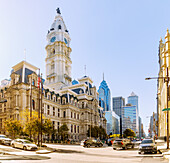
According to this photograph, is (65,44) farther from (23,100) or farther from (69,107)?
(23,100)

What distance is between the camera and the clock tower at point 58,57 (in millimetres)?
98375

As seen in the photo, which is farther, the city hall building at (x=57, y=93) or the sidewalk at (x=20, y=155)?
the city hall building at (x=57, y=93)

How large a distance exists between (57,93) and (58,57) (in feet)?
76.6

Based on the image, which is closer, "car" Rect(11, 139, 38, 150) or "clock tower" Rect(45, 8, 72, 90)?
"car" Rect(11, 139, 38, 150)

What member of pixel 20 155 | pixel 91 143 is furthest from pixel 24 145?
pixel 91 143

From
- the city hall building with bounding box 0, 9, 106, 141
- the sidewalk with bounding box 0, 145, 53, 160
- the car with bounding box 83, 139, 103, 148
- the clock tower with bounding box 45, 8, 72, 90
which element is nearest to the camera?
the sidewalk with bounding box 0, 145, 53, 160

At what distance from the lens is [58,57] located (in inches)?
3893

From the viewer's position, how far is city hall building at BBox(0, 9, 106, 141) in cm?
6041

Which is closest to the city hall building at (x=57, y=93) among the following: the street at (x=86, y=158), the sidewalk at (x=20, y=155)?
the sidewalk at (x=20, y=155)

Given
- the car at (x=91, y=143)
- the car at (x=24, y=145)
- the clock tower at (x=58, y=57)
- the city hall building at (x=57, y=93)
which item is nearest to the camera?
the car at (x=24, y=145)

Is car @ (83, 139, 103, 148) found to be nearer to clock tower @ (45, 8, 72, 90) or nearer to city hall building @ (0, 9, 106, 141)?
city hall building @ (0, 9, 106, 141)

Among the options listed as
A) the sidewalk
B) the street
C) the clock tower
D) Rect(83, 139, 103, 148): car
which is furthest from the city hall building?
the street

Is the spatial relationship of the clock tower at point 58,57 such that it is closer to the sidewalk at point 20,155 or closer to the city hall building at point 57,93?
the city hall building at point 57,93

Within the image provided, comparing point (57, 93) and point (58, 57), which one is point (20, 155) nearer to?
point (57, 93)
